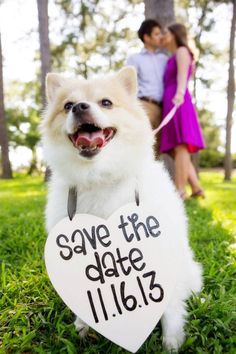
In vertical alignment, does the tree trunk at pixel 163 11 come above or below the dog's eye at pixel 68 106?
above

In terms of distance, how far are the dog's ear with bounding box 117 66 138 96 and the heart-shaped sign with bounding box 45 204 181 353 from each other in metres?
0.74

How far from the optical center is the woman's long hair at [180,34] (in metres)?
4.39

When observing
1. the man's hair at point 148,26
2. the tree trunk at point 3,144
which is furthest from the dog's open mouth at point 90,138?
the tree trunk at point 3,144

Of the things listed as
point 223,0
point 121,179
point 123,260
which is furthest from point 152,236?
point 223,0

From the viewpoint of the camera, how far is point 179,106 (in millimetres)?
4605

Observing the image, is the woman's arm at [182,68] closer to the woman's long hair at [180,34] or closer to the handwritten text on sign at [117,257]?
the woman's long hair at [180,34]

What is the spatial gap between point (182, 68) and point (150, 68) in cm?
39

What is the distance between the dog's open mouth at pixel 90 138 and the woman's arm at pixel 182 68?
238 cm

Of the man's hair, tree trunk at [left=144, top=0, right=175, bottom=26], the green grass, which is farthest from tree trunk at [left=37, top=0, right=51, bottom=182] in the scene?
the green grass

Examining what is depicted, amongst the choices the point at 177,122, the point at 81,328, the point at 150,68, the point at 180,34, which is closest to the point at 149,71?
the point at 150,68

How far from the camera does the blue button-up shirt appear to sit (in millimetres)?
4324

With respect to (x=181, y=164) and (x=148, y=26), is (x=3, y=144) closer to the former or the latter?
(x=181, y=164)

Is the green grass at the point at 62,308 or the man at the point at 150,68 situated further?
the man at the point at 150,68

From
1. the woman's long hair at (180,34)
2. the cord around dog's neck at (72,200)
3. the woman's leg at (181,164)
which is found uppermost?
the woman's long hair at (180,34)
